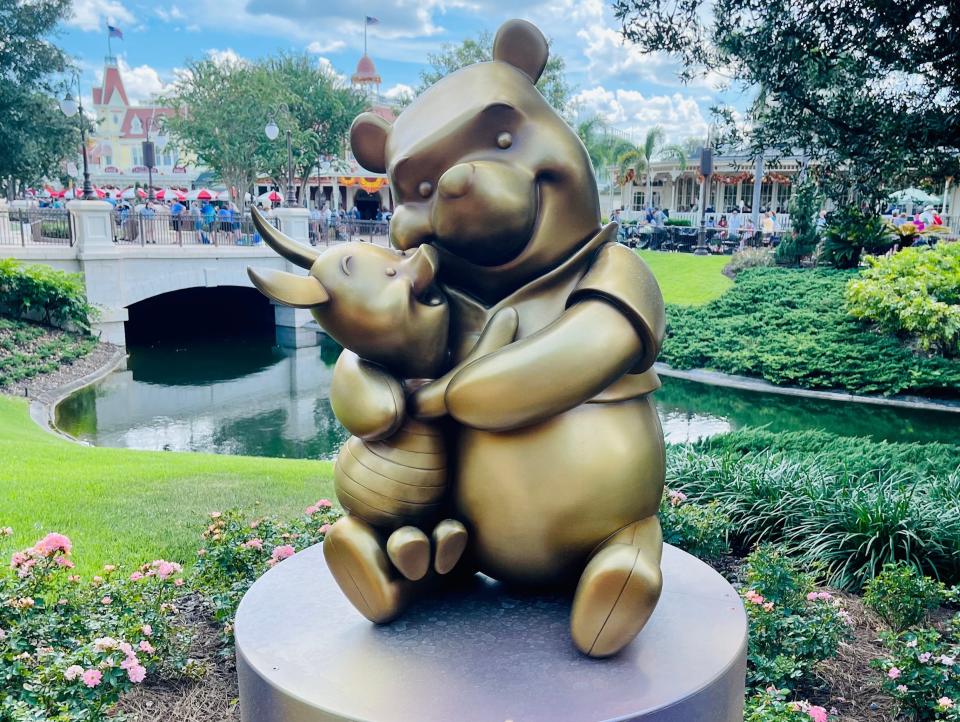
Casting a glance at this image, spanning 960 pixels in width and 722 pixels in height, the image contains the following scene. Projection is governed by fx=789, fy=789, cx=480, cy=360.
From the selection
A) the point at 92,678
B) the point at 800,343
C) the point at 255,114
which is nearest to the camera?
the point at 92,678

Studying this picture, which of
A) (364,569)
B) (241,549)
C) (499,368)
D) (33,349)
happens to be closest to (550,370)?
(499,368)

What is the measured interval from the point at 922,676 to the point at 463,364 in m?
2.33

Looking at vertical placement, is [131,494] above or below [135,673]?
below

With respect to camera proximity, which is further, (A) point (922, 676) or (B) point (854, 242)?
(B) point (854, 242)

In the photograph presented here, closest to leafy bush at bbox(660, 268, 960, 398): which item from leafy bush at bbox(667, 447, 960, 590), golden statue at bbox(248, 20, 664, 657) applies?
leafy bush at bbox(667, 447, 960, 590)

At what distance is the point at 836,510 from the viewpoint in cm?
493

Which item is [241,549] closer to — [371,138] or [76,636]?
[76,636]

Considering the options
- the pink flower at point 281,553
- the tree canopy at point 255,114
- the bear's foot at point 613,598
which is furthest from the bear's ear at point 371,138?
the tree canopy at point 255,114

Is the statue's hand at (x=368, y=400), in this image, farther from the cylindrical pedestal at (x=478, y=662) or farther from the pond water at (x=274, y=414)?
the pond water at (x=274, y=414)

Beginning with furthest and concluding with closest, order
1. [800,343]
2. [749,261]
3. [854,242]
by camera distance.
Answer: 1. [749,261]
2. [854,242]
3. [800,343]

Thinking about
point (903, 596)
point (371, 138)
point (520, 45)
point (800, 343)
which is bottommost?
point (800, 343)

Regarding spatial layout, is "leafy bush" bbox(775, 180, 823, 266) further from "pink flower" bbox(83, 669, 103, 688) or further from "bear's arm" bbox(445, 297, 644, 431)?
"pink flower" bbox(83, 669, 103, 688)

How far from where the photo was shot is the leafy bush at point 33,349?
42.3ft

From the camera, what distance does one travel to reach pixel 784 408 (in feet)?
38.1
